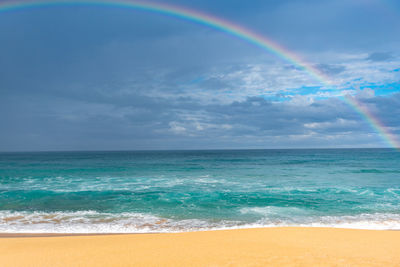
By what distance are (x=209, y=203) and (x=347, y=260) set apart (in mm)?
10142

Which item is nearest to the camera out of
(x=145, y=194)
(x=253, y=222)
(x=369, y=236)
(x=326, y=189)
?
(x=369, y=236)

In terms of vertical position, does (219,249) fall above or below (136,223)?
above

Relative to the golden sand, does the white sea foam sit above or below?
below

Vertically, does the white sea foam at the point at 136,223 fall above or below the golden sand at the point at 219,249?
below

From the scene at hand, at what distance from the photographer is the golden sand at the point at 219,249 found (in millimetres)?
5676

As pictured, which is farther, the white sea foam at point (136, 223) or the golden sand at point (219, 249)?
the white sea foam at point (136, 223)

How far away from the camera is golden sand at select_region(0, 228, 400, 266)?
5676 mm

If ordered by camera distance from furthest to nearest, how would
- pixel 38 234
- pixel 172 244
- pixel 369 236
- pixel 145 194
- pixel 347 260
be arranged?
1. pixel 145 194
2. pixel 38 234
3. pixel 369 236
4. pixel 172 244
5. pixel 347 260

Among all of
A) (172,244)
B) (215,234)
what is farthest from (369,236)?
(172,244)

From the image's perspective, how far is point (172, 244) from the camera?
6.99m

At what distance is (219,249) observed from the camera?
642cm

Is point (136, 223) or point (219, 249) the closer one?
point (219, 249)

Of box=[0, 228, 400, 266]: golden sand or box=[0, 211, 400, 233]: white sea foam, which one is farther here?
box=[0, 211, 400, 233]: white sea foam

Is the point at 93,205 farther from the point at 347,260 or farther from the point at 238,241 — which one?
the point at 347,260
